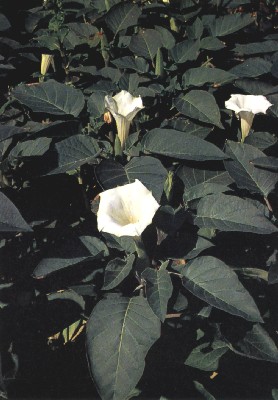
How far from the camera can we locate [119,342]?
4.83 ft

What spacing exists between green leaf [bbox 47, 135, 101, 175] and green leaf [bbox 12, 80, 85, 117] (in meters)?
0.18

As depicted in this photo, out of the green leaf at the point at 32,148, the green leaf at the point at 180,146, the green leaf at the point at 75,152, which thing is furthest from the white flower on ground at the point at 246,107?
the green leaf at the point at 32,148

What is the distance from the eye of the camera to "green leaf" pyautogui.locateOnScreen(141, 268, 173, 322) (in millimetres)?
1442

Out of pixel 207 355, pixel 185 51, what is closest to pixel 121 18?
pixel 185 51

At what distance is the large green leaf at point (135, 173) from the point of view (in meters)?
1.57

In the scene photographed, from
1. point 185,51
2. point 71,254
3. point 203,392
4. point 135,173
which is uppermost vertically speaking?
point 185,51

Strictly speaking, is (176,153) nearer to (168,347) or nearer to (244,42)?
(168,347)

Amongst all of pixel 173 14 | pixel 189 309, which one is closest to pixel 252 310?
pixel 189 309

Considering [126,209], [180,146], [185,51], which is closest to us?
[126,209]

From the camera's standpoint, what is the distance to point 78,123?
5.85 ft

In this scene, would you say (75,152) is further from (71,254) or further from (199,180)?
(199,180)

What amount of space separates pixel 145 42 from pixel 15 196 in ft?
2.56

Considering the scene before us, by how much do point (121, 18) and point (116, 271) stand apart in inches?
43.7

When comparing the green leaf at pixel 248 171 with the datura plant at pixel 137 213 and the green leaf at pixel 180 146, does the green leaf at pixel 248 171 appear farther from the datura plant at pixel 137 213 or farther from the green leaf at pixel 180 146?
the green leaf at pixel 180 146
